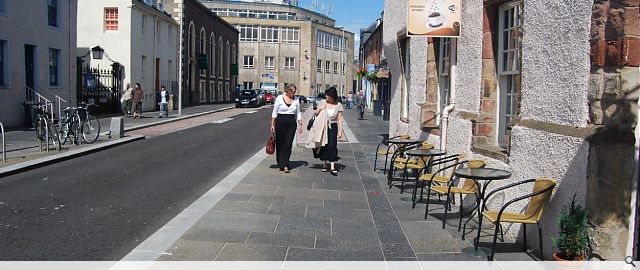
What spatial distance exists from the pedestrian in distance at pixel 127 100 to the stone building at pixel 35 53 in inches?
132

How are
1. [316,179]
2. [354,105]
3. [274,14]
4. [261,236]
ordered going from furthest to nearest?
[274,14] < [354,105] < [316,179] < [261,236]

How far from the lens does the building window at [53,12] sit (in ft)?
78.9

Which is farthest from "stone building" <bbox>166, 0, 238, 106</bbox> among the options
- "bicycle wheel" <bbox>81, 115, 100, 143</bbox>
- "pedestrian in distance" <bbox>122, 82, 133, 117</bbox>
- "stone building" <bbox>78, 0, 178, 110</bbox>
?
"bicycle wheel" <bbox>81, 115, 100, 143</bbox>

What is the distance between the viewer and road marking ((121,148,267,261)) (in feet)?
18.4

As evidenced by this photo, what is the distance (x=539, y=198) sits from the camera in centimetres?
554

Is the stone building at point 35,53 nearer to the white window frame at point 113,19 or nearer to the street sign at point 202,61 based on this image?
the white window frame at point 113,19

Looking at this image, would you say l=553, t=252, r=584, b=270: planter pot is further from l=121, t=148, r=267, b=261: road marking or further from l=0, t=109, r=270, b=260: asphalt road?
l=0, t=109, r=270, b=260: asphalt road

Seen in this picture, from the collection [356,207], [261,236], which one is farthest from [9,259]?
[356,207]

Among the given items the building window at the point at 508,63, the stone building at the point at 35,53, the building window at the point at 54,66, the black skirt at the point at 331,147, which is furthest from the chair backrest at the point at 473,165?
the building window at the point at 54,66

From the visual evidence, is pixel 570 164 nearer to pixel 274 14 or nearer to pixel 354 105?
pixel 354 105

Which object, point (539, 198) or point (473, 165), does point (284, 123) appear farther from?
point (539, 198)

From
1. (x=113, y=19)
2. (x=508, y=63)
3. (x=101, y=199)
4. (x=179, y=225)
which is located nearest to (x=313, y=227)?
(x=179, y=225)

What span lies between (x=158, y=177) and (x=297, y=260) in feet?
19.2

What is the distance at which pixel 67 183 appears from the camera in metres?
9.95
